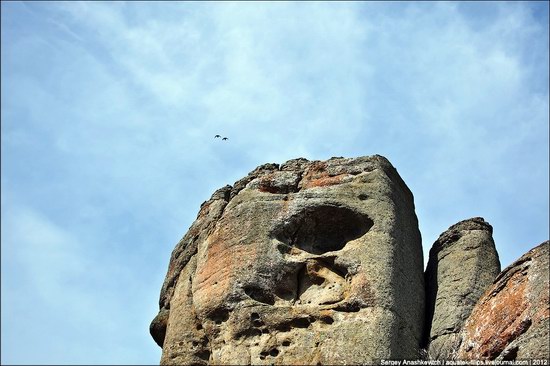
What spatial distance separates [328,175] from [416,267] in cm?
232

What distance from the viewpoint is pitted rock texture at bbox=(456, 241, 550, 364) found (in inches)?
574

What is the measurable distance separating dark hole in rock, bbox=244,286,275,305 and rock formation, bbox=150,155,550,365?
3 centimetres

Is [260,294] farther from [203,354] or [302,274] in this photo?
[203,354]

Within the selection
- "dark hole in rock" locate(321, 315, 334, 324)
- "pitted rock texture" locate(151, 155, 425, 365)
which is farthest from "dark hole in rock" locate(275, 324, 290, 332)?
"dark hole in rock" locate(321, 315, 334, 324)

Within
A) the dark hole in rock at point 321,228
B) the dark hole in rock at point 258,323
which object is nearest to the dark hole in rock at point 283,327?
the dark hole in rock at point 258,323

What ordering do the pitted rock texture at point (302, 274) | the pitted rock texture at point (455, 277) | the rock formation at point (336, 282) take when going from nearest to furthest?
1. the rock formation at point (336, 282)
2. the pitted rock texture at point (302, 274)
3. the pitted rock texture at point (455, 277)

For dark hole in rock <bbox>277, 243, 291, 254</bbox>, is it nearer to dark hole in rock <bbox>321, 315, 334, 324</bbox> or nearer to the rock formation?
the rock formation

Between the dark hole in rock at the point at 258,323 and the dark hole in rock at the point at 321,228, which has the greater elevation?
the dark hole in rock at the point at 321,228

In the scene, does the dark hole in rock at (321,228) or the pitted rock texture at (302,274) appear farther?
the dark hole in rock at (321,228)

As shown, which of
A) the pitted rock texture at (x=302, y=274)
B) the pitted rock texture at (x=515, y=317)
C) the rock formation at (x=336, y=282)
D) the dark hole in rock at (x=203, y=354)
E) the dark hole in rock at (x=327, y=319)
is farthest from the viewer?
the dark hole in rock at (x=203, y=354)

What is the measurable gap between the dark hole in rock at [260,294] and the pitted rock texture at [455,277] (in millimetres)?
2665

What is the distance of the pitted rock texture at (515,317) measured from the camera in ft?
47.8

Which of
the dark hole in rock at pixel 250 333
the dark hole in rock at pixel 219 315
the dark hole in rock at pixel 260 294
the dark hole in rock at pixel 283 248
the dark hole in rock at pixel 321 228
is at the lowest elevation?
the dark hole in rock at pixel 250 333

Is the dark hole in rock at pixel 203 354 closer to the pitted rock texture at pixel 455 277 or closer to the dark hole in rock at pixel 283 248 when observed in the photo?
the dark hole in rock at pixel 283 248
